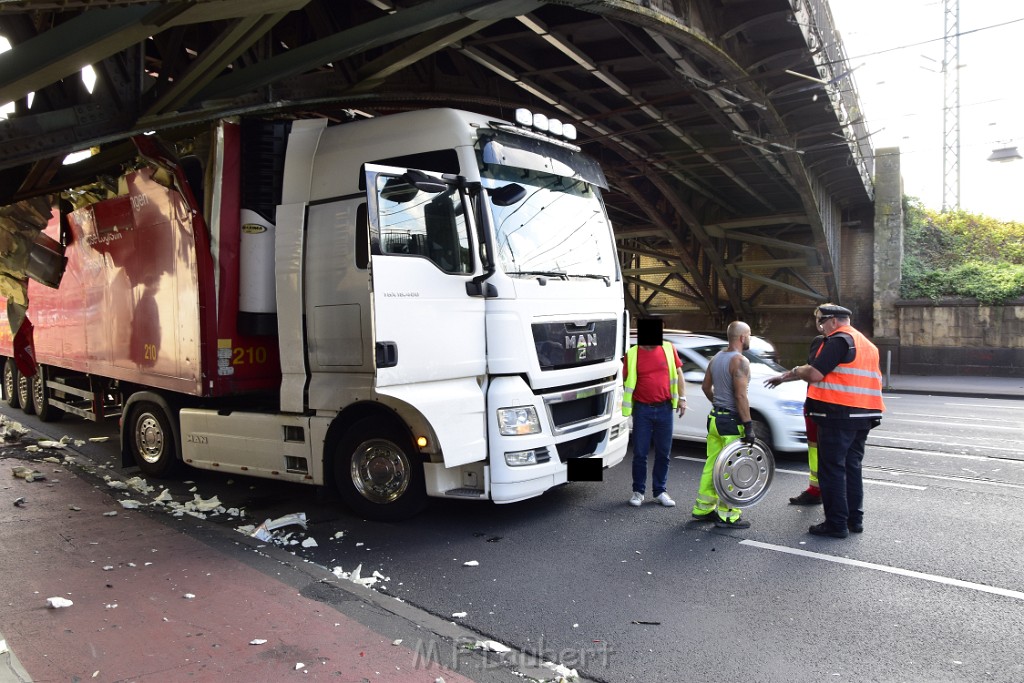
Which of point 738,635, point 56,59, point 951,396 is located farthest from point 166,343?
point 951,396

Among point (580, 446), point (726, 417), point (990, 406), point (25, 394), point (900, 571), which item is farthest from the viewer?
point (990, 406)

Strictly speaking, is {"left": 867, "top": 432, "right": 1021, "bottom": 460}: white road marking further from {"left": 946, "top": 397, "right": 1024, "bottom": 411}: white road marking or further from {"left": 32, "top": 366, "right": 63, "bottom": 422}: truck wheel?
{"left": 32, "top": 366, "right": 63, "bottom": 422}: truck wheel

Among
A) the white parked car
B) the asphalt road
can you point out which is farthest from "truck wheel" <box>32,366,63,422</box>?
the white parked car

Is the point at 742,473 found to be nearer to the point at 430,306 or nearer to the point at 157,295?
the point at 430,306

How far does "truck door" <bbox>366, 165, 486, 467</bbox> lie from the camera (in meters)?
5.14

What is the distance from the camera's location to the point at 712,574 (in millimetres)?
4887

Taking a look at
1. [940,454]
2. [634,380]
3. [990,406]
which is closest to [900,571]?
[634,380]

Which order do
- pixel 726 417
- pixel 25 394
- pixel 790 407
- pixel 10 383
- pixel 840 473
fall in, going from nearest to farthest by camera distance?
pixel 840 473
pixel 726 417
pixel 790 407
pixel 25 394
pixel 10 383

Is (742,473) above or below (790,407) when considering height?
below

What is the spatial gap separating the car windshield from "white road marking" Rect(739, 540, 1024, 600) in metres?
2.69

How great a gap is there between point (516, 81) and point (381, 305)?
724cm

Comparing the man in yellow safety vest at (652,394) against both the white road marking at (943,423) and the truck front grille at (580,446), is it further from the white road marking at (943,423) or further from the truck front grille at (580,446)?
the white road marking at (943,423)

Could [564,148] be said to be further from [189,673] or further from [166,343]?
[189,673]

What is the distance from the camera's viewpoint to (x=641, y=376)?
6441 mm
